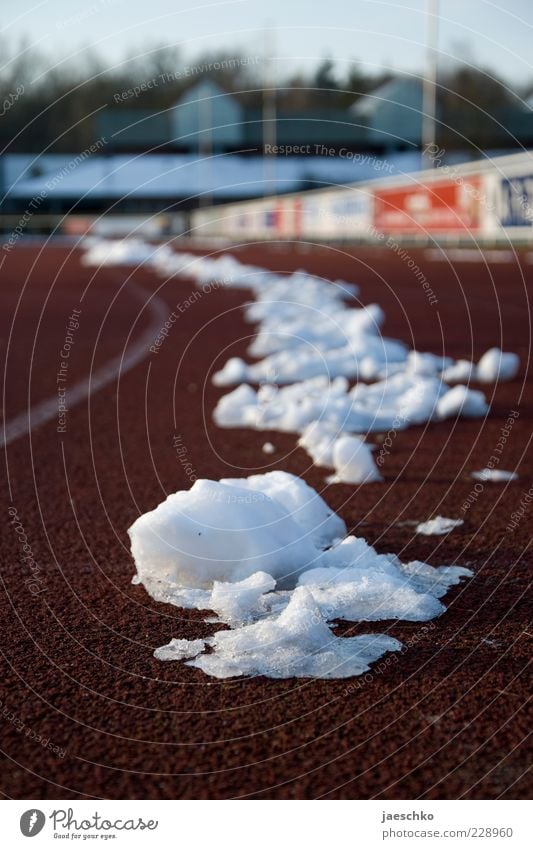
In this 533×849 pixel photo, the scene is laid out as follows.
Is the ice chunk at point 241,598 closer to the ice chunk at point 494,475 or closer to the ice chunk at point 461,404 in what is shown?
the ice chunk at point 494,475

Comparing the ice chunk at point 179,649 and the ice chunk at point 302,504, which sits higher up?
the ice chunk at point 302,504

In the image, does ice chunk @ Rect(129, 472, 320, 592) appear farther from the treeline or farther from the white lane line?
the treeline

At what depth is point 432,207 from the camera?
23.8 metres

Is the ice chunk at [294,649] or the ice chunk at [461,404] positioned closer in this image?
the ice chunk at [294,649]

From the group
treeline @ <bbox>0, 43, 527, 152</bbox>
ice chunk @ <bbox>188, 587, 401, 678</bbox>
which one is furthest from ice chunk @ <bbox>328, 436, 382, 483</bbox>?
treeline @ <bbox>0, 43, 527, 152</bbox>

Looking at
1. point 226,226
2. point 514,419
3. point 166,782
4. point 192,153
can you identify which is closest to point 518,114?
point 192,153

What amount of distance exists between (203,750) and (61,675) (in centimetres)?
53

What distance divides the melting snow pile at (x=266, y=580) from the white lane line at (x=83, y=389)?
→ 2383 mm

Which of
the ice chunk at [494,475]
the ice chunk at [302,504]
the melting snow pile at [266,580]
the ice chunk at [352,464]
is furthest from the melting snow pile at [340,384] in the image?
the melting snow pile at [266,580]

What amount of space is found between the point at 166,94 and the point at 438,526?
249 feet

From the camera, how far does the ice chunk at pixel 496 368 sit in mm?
6496

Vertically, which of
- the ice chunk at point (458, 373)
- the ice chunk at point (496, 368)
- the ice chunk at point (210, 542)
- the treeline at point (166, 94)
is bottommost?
the ice chunk at point (210, 542)

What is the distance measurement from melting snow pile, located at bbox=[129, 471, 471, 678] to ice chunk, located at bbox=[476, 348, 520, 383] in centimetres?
341
